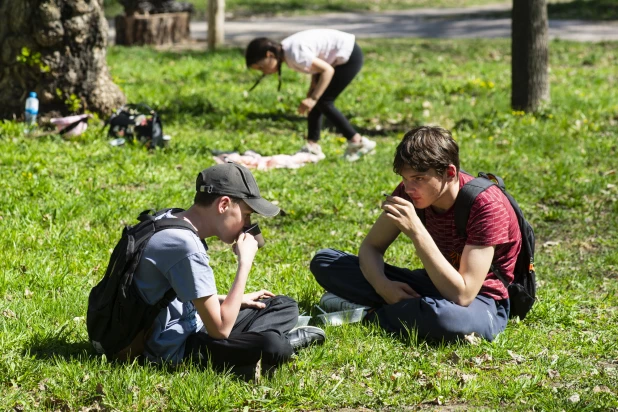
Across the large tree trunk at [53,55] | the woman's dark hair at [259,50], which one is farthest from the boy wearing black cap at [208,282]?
the large tree trunk at [53,55]

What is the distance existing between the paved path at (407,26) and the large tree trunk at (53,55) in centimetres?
690

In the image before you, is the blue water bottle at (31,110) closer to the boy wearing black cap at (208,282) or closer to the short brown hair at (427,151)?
the boy wearing black cap at (208,282)

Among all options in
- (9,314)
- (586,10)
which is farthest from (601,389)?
(586,10)

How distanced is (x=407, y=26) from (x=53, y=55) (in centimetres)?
1243

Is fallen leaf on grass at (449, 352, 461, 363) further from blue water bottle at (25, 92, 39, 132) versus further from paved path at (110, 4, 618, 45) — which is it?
paved path at (110, 4, 618, 45)

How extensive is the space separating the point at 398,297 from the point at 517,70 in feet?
21.9

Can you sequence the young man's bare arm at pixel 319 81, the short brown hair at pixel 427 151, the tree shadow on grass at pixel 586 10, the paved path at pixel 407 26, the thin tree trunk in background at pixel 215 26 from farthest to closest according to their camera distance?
the tree shadow on grass at pixel 586 10 < the paved path at pixel 407 26 < the thin tree trunk in background at pixel 215 26 < the young man's bare arm at pixel 319 81 < the short brown hair at pixel 427 151

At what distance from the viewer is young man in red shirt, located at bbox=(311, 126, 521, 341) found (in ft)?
14.2

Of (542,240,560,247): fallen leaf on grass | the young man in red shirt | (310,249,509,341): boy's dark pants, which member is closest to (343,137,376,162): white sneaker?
(542,240,560,247): fallen leaf on grass

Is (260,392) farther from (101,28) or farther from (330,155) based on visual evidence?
(101,28)

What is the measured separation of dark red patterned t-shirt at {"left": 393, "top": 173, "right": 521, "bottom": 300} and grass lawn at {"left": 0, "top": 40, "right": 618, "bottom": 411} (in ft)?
1.20

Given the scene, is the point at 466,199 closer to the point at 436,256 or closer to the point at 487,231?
the point at 487,231

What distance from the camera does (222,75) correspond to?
12.5 metres

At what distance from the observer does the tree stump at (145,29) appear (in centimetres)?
1521
